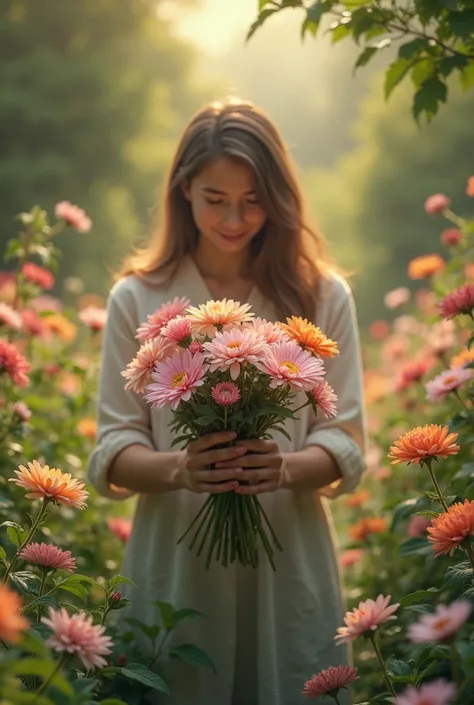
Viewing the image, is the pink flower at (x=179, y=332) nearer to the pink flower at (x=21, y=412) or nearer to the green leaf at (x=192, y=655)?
the green leaf at (x=192, y=655)

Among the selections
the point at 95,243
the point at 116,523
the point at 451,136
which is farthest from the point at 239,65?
the point at 116,523

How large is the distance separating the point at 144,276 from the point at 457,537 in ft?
3.70

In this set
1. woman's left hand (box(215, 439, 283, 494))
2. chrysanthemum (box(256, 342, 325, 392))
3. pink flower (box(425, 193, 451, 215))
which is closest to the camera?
chrysanthemum (box(256, 342, 325, 392))

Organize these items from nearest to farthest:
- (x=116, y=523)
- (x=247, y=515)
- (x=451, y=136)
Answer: (x=247, y=515), (x=116, y=523), (x=451, y=136)

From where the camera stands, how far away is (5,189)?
9570mm

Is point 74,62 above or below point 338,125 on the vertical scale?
below

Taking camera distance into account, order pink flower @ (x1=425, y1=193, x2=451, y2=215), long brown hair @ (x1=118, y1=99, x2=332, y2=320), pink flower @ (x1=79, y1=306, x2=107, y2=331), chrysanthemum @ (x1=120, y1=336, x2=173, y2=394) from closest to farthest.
→ 1. chrysanthemum @ (x1=120, y1=336, x2=173, y2=394)
2. long brown hair @ (x1=118, y1=99, x2=332, y2=320)
3. pink flower @ (x1=79, y1=306, x2=107, y2=331)
4. pink flower @ (x1=425, y1=193, x2=451, y2=215)

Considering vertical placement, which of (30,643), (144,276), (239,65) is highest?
(239,65)

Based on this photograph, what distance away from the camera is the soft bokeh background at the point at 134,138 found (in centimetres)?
999

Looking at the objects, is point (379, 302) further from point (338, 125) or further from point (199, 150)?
point (199, 150)

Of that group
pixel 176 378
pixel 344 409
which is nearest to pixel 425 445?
pixel 176 378

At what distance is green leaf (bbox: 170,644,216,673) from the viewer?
177 cm

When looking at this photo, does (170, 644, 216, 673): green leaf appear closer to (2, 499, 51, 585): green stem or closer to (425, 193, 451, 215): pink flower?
(2, 499, 51, 585): green stem

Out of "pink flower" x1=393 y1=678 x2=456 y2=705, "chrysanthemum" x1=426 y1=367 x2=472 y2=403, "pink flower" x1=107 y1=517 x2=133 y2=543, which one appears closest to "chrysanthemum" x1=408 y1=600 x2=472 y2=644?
"pink flower" x1=393 y1=678 x2=456 y2=705
